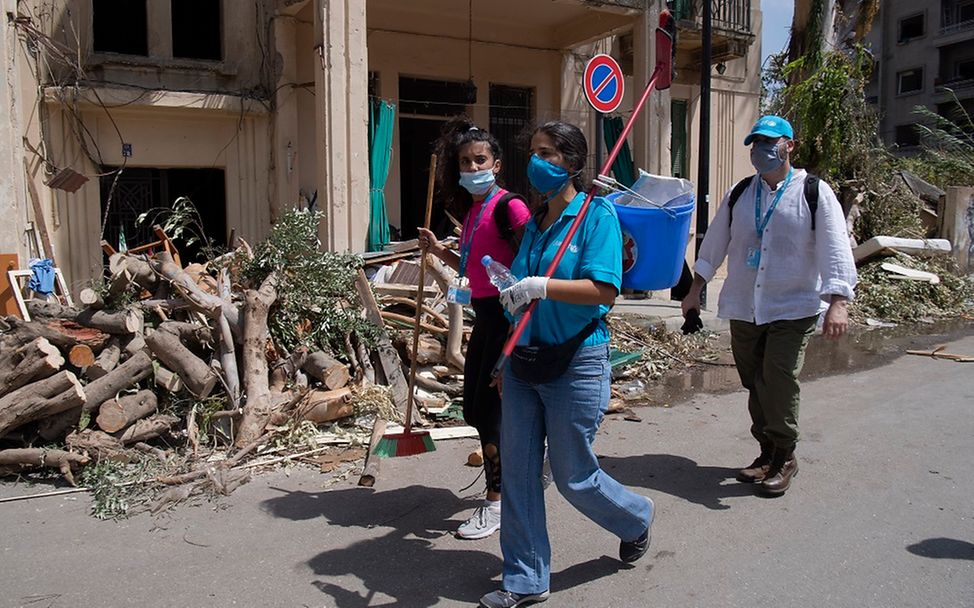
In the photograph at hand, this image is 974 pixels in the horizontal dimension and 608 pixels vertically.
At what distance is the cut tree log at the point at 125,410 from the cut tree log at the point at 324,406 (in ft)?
3.21

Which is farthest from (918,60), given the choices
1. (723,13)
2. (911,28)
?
(723,13)

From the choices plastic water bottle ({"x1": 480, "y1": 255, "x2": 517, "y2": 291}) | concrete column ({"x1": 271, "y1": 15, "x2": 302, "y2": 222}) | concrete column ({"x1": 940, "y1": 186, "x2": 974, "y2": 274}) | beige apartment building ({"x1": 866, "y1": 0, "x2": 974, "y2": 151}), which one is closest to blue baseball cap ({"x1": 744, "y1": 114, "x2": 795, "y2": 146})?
plastic water bottle ({"x1": 480, "y1": 255, "x2": 517, "y2": 291})

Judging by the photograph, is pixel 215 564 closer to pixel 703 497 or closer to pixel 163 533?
pixel 163 533

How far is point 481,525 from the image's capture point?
13.2 ft

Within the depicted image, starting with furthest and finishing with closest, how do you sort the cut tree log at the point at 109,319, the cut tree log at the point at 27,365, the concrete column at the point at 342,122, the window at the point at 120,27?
the window at the point at 120,27
the concrete column at the point at 342,122
the cut tree log at the point at 109,319
the cut tree log at the point at 27,365

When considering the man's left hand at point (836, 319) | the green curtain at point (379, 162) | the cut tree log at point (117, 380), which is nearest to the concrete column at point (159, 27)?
the green curtain at point (379, 162)

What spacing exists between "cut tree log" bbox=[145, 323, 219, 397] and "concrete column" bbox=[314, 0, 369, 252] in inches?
151

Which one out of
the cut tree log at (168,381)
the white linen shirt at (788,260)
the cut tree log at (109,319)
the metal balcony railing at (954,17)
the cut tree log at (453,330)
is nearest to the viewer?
the white linen shirt at (788,260)

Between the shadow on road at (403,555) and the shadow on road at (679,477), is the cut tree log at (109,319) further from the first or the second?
the shadow on road at (679,477)

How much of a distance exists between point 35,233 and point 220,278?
4517 mm

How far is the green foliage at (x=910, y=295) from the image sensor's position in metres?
11.5

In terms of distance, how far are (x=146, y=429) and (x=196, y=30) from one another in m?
7.86

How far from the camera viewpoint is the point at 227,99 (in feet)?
35.5

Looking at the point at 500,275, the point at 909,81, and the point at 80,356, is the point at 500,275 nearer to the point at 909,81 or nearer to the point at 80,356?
the point at 80,356
